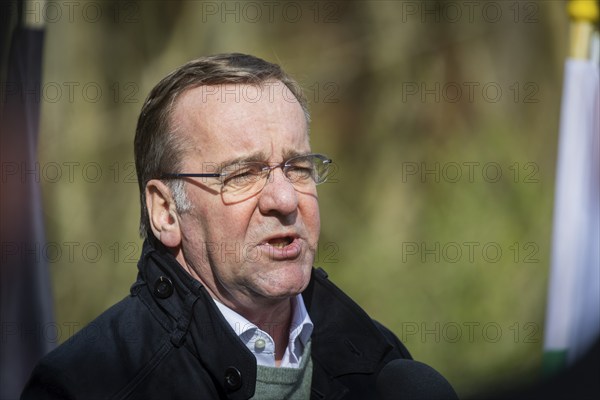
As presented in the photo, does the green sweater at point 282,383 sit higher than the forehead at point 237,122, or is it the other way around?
the forehead at point 237,122

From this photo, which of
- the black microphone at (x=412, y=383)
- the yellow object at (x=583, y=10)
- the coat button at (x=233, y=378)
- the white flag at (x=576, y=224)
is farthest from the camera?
the yellow object at (x=583, y=10)

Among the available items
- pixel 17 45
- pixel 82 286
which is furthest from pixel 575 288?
pixel 17 45

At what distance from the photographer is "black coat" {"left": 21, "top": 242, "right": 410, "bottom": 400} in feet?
6.59

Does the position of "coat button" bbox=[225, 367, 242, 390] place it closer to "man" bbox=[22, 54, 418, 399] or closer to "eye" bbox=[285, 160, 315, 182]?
"man" bbox=[22, 54, 418, 399]

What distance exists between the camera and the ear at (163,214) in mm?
2268

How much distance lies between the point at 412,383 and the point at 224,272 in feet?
2.02

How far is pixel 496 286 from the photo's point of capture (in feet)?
15.5

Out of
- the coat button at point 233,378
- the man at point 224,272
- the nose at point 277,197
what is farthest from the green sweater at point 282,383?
the nose at point 277,197

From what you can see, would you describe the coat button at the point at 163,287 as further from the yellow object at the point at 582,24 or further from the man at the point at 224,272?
the yellow object at the point at 582,24

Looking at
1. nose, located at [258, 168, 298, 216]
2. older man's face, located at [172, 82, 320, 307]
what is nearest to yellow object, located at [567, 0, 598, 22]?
older man's face, located at [172, 82, 320, 307]

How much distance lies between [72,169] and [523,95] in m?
2.65

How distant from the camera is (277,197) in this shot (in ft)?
7.03

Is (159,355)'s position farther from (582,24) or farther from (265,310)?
(582,24)

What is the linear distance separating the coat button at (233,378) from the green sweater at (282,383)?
12cm
